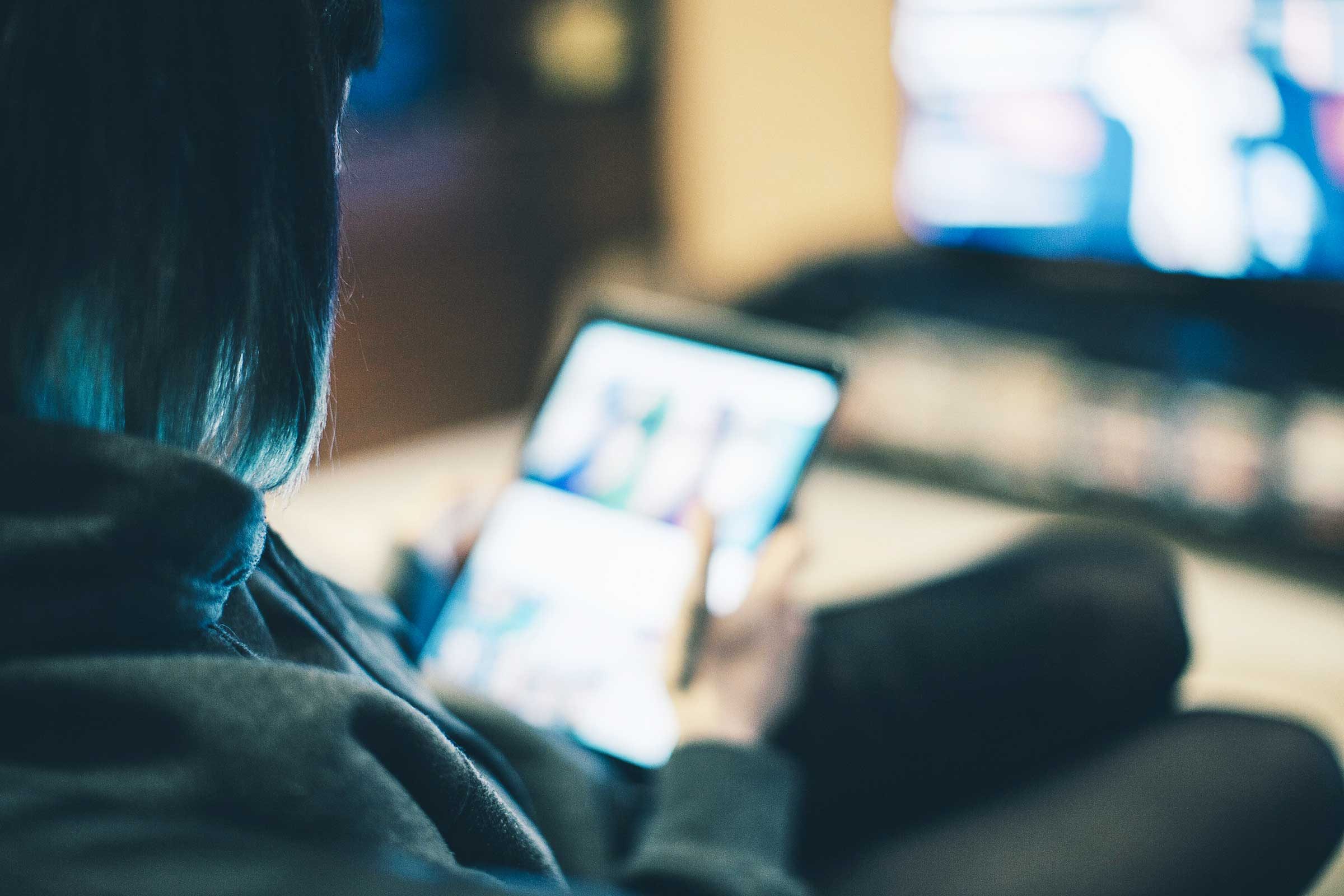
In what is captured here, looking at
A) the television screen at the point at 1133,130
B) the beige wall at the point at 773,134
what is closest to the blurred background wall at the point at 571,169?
the beige wall at the point at 773,134

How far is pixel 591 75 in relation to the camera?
8.64 ft

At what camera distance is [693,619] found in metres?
0.71

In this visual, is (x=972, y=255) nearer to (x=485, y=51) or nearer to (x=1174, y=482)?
(x=1174, y=482)

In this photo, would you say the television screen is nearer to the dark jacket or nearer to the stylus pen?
the stylus pen

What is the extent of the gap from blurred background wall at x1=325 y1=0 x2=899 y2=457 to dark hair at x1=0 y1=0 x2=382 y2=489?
76.1 inches

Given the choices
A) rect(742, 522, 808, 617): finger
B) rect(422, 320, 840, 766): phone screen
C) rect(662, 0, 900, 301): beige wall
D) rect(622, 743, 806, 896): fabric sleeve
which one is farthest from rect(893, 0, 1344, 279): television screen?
rect(622, 743, 806, 896): fabric sleeve

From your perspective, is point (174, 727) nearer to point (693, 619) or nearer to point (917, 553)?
point (693, 619)

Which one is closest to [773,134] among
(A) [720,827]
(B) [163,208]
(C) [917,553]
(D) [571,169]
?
(D) [571,169]

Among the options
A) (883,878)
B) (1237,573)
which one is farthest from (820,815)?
(1237,573)

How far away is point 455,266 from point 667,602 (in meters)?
1.94

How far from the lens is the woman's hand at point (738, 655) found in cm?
71

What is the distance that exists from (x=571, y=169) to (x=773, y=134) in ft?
1.74

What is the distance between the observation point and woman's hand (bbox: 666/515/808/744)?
0.71m

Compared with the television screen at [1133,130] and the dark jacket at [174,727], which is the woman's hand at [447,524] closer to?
the dark jacket at [174,727]
